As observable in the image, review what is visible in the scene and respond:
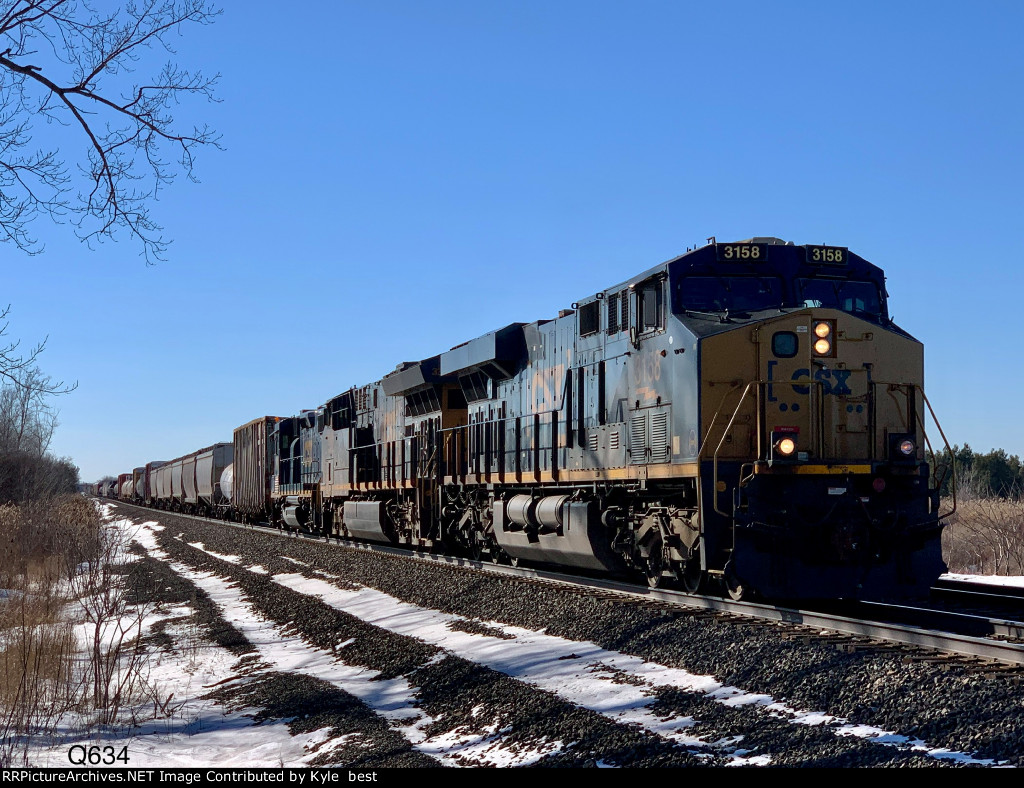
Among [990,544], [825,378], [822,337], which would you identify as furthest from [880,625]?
[990,544]

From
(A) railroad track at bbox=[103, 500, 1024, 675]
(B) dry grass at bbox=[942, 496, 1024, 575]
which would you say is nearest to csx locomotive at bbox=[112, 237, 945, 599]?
(A) railroad track at bbox=[103, 500, 1024, 675]

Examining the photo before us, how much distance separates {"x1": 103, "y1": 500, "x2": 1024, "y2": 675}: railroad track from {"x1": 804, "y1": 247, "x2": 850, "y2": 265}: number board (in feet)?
13.2

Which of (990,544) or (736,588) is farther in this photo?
(990,544)

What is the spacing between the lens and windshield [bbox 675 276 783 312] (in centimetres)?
1142

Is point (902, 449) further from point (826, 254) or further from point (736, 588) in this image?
point (826, 254)

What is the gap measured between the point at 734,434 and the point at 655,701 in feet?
13.4

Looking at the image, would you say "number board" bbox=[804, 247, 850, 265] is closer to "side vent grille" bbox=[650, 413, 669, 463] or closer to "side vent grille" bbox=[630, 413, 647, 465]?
"side vent grille" bbox=[650, 413, 669, 463]

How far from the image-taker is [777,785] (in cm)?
515

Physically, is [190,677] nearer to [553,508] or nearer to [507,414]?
[553,508]

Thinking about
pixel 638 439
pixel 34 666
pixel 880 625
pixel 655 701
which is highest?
pixel 638 439

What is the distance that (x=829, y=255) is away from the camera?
1168 cm

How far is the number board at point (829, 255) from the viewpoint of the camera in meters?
11.6

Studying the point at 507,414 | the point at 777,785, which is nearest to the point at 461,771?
the point at 777,785

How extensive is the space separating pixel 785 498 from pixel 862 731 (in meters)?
4.09
